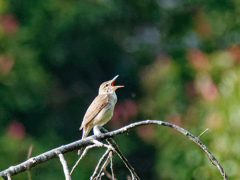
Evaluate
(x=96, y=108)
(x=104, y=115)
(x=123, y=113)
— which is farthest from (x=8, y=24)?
(x=104, y=115)

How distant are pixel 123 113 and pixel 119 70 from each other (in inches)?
60.3

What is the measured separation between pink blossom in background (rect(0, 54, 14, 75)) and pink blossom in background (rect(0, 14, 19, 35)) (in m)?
0.45

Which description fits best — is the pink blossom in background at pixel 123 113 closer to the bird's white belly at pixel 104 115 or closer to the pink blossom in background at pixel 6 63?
the pink blossom in background at pixel 6 63

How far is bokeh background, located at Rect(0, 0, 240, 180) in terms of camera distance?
7688mm

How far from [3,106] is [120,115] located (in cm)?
217

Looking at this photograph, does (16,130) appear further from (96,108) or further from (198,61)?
(96,108)

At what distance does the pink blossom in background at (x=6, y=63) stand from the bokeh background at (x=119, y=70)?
0.02 m

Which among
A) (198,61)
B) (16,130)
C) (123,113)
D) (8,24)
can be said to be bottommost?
(16,130)

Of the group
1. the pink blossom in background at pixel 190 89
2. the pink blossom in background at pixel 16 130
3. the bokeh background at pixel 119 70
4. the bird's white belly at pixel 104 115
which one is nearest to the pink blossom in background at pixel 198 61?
the bokeh background at pixel 119 70

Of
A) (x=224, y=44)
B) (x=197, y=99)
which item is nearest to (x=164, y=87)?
(x=197, y=99)

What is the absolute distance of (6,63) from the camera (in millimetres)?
8523

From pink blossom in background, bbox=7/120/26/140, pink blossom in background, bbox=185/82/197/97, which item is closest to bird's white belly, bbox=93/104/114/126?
pink blossom in background, bbox=7/120/26/140

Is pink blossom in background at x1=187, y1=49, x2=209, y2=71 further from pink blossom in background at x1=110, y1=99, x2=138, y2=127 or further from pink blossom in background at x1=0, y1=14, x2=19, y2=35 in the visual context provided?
pink blossom in background at x1=0, y1=14, x2=19, y2=35

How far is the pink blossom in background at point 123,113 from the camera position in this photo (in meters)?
9.46
